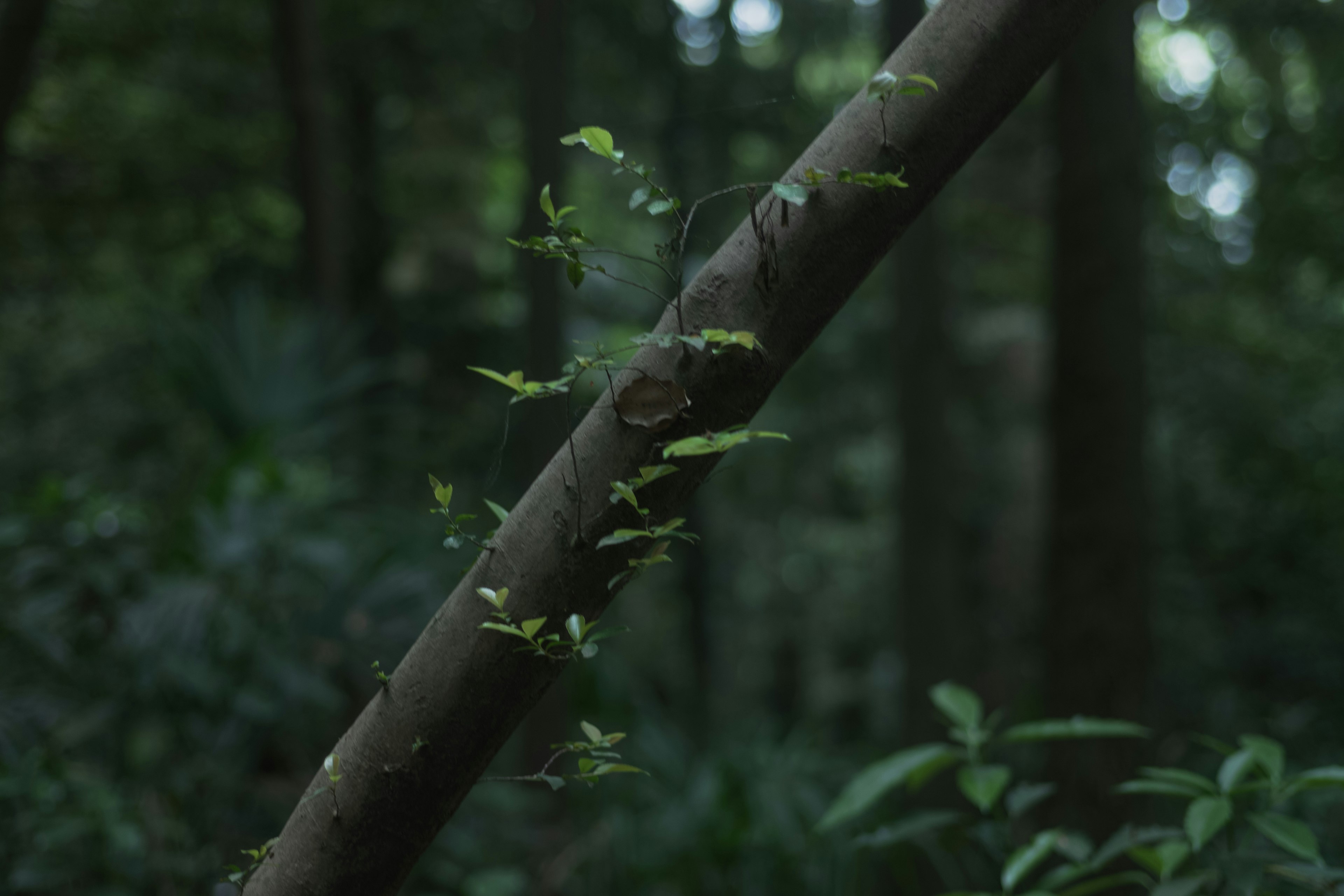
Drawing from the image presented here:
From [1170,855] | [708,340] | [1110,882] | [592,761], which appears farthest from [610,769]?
[1170,855]

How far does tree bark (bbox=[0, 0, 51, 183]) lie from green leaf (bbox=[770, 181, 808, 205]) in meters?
3.46

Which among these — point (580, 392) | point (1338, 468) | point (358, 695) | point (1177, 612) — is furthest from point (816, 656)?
point (358, 695)

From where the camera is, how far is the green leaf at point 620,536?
718 millimetres

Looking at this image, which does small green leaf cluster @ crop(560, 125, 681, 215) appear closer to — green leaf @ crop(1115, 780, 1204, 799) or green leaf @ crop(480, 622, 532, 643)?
green leaf @ crop(480, 622, 532, 643)

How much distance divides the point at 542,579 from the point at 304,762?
237 cm

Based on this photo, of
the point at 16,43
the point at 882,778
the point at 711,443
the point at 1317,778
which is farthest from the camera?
the point at 16,43

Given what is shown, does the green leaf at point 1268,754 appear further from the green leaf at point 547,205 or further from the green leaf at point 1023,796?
the green leaf at point 547,205

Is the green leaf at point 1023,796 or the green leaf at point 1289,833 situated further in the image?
the green leaf at point 1023,796

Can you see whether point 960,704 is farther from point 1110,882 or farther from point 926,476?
point 926,476

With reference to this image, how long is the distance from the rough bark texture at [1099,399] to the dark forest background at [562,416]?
17 millimetres

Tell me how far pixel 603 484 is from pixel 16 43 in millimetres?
3497

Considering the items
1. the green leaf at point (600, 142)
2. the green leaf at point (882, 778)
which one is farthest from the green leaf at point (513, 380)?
the green leaf at point (882, 778)

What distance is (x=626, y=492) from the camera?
28.0 inches

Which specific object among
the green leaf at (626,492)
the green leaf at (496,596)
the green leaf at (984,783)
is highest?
the green leaf at (626,492)
